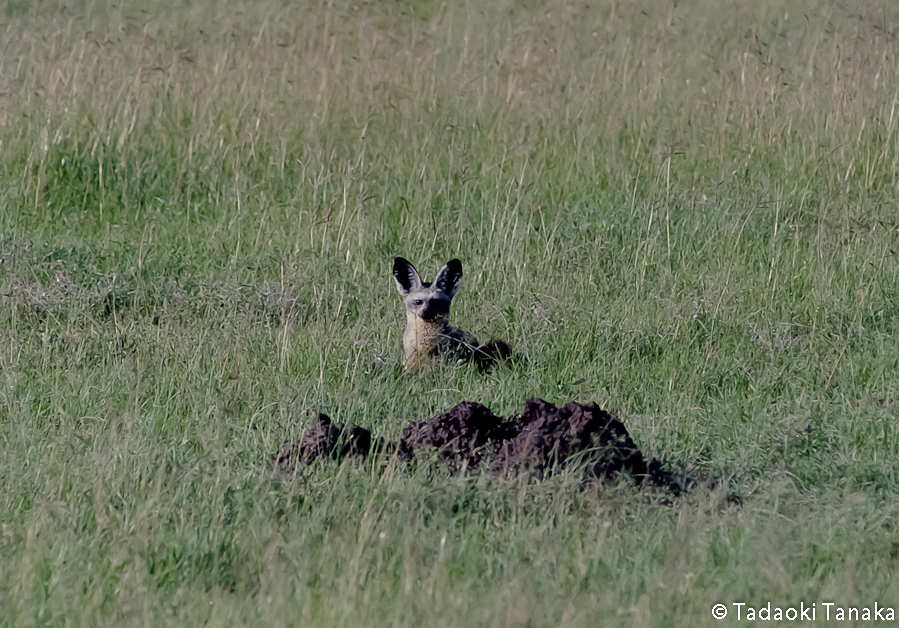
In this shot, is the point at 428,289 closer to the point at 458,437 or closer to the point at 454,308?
the point at 454,308

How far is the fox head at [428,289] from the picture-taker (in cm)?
583

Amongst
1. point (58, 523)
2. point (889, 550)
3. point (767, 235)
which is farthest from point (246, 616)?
point (767, 235)

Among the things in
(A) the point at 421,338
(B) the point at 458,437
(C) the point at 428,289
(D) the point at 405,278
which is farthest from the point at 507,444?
(D) the point at 405,278

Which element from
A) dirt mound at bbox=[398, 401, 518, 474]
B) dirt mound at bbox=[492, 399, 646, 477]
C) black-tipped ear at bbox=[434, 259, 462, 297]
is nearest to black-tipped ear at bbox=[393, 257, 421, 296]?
black-tipped ear at bbox=[434, 259, 462, 297]

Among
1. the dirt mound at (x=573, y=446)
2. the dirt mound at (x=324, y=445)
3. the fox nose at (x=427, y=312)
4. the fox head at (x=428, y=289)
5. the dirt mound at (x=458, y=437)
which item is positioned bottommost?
the dirt mound at (x=324, y=445)

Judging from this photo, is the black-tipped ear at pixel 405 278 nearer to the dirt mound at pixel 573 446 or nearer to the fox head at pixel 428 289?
the fox head at pixel 428 289

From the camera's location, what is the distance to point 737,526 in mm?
3631

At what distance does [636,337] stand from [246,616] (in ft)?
10.7

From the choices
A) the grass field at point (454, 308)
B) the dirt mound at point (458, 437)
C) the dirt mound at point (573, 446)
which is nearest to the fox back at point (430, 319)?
the grass field at point (454, 308)

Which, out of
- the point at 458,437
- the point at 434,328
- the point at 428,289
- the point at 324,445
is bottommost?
the point at 324,445

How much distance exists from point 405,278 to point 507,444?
7.52ft

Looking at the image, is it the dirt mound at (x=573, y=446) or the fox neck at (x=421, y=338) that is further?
the fox neck at (x=421, y=338)

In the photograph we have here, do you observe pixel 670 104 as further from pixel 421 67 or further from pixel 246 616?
pixel 246 616

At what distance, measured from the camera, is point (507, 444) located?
407 cm
